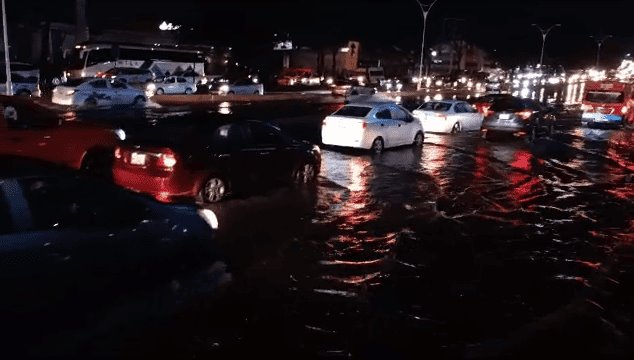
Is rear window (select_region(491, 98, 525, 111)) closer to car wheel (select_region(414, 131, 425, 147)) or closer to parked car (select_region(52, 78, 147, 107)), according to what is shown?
car wheel (select_region(414, 131, 425, 147))

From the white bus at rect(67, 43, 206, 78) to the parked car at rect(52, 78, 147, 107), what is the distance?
39.0 ft

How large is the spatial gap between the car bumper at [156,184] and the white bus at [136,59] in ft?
114

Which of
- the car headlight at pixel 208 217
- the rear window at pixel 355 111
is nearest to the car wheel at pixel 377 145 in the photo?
the rear window at pixel 355 111

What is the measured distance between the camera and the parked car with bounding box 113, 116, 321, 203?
957 cm

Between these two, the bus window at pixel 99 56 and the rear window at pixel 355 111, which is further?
the bus window at pixel 99 56

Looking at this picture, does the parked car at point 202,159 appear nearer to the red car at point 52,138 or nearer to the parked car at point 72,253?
the red car at point 52,138

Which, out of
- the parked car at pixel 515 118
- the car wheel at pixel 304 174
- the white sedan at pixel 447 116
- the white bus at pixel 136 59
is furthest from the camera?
the white bus at pixel 136 59

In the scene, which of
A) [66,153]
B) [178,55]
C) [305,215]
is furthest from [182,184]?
[178,55]

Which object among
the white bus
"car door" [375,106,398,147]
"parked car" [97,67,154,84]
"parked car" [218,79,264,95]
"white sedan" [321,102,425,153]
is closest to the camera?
"white sedan" [321,102,425,153]

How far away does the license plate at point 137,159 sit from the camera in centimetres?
967

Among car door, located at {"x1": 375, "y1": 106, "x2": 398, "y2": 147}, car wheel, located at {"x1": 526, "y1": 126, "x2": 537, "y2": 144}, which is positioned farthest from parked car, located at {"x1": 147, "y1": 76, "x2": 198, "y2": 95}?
car door, located at {"x1": 375, "y1": 106, "x2": 398, "y2": 147}

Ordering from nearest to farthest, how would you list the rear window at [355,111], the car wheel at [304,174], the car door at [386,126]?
the car wheel at [304,174] < the rear window at [355,111] < the car door at [386,126]

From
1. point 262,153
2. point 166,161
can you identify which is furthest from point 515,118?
point 166,161

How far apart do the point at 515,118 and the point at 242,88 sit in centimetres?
2549
